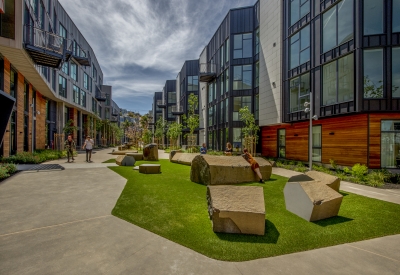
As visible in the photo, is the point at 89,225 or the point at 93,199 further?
the point at 93,199

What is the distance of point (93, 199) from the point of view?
20.0ft

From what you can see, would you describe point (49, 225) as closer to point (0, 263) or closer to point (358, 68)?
point (0, 263)

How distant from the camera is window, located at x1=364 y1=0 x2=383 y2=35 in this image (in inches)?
456

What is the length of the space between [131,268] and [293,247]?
8.43 ft

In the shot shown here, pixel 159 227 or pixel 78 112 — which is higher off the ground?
pixel 78 112

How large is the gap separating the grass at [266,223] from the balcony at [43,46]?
1256 cm

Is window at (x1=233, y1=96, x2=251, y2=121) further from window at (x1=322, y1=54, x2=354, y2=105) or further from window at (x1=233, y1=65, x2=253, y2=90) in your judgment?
window at (x1=322, y1=54, x2=354, y2=105)

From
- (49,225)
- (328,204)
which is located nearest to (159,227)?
(49,225)

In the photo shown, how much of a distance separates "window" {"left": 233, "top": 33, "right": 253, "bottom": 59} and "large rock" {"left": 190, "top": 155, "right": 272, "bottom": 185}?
1895cm

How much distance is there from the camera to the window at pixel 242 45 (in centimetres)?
2450

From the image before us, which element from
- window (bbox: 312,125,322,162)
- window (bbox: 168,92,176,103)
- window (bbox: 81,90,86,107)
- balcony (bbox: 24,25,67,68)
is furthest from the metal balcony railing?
window (bbox: 312,125,322,162)

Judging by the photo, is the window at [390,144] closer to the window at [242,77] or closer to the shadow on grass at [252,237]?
the shadow on grass at [252,237]

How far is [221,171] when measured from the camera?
8.31 metres

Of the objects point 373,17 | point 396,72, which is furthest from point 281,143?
point 373,17
